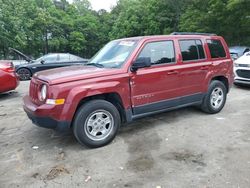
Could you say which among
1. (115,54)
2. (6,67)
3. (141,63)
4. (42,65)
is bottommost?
(42,65)

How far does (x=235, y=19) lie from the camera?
23828 millimetres

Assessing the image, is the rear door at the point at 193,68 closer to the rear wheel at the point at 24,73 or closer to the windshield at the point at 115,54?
the windshield at the point at 115,54

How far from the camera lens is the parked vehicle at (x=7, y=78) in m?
8.48

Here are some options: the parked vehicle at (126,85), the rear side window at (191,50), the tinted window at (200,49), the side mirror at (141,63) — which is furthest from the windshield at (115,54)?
the tinted window at (200,49)

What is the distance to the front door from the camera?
192 inches

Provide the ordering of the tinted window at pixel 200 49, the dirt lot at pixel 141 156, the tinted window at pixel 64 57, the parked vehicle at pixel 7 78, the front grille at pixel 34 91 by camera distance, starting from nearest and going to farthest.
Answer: the dirt lot at pixel 141 156 < the front grille at pixel 34 91 < the tinted window at pixel 200 49 < the parked vehicle at pixel 7 78 < the tinted window at pixel 64 57

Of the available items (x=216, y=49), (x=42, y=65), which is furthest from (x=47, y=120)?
(x=42, y=65)

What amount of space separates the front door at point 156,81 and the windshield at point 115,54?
262 millimetres

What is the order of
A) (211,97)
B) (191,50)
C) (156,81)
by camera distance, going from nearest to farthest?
(156,81) → (191,50) → (211,97)

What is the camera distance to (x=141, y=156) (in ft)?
13.8

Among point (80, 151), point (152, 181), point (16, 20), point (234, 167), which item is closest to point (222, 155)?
point (234, 167)

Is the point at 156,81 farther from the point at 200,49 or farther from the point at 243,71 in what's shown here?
Result: the point at 243,71

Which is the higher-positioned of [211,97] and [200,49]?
[200,49]

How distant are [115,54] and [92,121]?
4.64 ft
